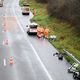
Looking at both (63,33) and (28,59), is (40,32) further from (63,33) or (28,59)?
(28,59)

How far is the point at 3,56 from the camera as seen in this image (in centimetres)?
3606

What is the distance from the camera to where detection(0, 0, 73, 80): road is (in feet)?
95.5

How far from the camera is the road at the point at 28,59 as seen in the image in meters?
29.1

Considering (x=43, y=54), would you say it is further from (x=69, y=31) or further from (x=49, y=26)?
(x=49, y=26)

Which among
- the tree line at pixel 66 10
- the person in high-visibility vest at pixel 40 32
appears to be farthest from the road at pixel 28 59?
the tree line at pixel 66 10

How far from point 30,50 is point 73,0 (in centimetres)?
1272

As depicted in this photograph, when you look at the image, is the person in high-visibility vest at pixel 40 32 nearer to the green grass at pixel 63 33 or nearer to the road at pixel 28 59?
the road at pixel 28 59

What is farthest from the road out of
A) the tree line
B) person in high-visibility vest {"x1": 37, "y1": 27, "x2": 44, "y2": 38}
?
the tree line

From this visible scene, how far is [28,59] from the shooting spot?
1374 inches

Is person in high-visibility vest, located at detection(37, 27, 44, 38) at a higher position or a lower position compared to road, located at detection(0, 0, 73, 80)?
lower

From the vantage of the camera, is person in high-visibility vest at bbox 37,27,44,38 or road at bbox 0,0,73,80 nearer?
road at bbox 0,0,73,80

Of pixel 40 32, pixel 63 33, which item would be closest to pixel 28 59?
pixel 63 33

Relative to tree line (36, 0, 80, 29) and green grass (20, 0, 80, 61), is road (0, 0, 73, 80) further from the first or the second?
tree line (36, 0, 80, 29)

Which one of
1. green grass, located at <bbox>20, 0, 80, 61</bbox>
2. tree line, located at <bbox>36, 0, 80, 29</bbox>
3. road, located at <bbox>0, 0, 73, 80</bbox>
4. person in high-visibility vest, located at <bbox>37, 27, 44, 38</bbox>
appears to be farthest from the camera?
person in high-visibility vest, located at <bbox>37, 27, 44, 38</bbox>
